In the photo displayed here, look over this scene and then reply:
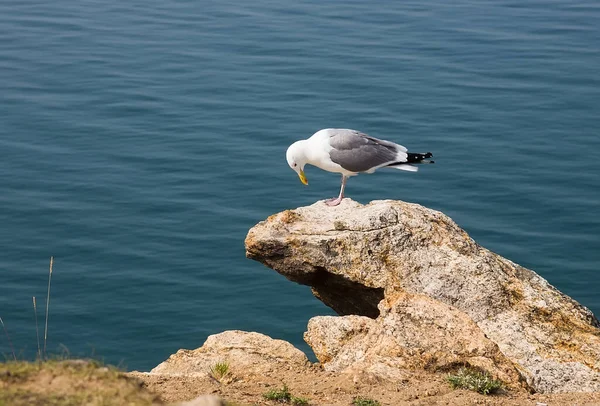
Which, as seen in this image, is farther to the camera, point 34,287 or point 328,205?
point 34,287

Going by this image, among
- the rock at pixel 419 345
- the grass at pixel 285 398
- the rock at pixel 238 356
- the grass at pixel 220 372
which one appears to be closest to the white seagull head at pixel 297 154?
the rock at pixel 238 356

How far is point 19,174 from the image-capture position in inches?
1201

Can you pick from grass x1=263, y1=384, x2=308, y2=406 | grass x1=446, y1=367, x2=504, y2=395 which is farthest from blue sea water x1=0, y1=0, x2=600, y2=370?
grass x1=263, y1=384, x2=308, y2=406

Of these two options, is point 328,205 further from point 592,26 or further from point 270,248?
point 592,26

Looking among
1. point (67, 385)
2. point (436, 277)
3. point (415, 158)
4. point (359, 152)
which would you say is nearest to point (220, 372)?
point (436, 277)

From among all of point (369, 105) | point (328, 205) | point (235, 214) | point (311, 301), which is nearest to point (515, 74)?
point (369, 105)

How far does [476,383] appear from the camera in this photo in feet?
36.7

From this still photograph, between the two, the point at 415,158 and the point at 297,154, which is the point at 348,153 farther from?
the point at 415,158

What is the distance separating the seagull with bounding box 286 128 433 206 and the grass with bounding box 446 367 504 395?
4234 mm

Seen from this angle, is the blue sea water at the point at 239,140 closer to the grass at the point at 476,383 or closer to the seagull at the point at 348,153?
the seagull at the point at 348,153

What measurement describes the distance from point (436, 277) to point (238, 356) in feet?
8.83

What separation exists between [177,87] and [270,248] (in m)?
25.0

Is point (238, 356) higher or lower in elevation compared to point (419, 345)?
lower

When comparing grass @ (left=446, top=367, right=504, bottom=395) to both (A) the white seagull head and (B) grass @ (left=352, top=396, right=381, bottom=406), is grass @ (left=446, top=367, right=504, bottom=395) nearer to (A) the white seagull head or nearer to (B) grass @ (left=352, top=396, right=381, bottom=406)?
(B) grass @ (left=352, top=396, right=381, bottom=406)
